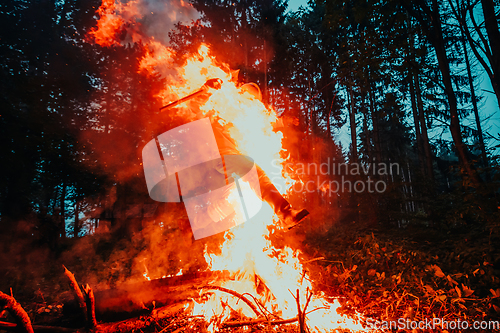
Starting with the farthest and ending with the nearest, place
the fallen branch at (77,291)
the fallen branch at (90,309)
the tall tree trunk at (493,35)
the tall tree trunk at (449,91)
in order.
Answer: the tall tree trunk at (449,91) → the tall tree trunk at (493,35) → the fallen branch at (90,309) → the fallen branch at (77,291)

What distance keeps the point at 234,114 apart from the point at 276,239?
214 inches

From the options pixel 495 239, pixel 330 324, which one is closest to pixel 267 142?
pixel 330 324

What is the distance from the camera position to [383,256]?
5004 mm

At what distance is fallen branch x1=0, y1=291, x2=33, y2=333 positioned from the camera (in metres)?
2.29

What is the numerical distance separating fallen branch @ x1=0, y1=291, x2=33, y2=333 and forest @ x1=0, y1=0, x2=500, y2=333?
26 mm

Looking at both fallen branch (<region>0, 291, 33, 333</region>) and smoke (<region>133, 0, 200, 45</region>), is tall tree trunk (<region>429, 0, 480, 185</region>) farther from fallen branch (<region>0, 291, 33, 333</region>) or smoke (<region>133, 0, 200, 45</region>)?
fallen branch (<region>0, 291, 33, 333</region>)

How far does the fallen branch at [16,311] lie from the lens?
2293 millimetres

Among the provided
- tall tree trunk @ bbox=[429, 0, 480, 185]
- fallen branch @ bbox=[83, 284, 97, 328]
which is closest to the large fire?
fallen branch @ bbox=[83, 284, 97, 328]

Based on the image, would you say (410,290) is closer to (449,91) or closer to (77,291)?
(77,291)

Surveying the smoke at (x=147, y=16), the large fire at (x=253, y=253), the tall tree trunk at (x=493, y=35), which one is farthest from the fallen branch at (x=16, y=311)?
the tall tree trunk at (x=493, y=35)

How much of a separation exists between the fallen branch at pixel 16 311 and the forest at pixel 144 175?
0.03 meters

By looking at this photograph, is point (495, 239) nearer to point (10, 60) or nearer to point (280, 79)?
point (280, 79)

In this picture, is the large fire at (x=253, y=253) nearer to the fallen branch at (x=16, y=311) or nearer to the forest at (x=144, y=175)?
the forest at (x=144, y=175)

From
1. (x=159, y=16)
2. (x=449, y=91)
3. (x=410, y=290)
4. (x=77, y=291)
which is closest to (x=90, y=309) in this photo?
(x=77, y=291)
